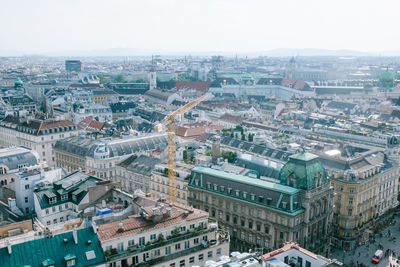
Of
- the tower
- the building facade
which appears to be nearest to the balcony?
the building facade

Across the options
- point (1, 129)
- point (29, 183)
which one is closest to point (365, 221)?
point (29, 183)

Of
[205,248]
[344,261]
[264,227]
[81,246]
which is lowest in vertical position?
[344,261]

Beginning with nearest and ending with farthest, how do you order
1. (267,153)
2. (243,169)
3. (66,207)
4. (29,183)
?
(66,207) → (29,183) → (243,169) → (267,153)

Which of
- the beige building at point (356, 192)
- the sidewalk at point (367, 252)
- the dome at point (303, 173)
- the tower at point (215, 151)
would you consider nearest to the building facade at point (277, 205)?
the dome at point (303, 173)

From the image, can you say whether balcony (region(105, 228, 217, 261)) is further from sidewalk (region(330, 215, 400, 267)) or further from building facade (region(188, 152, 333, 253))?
sidewalk (region(330, 215, 400, 267))

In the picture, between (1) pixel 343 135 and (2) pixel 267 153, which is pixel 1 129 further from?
(1) pixel 343 135

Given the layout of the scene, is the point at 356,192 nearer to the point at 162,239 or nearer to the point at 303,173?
the point at 303,173

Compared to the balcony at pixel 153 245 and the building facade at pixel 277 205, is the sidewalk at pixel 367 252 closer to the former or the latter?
the building facade at pixel 277 205

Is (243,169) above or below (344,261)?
above
